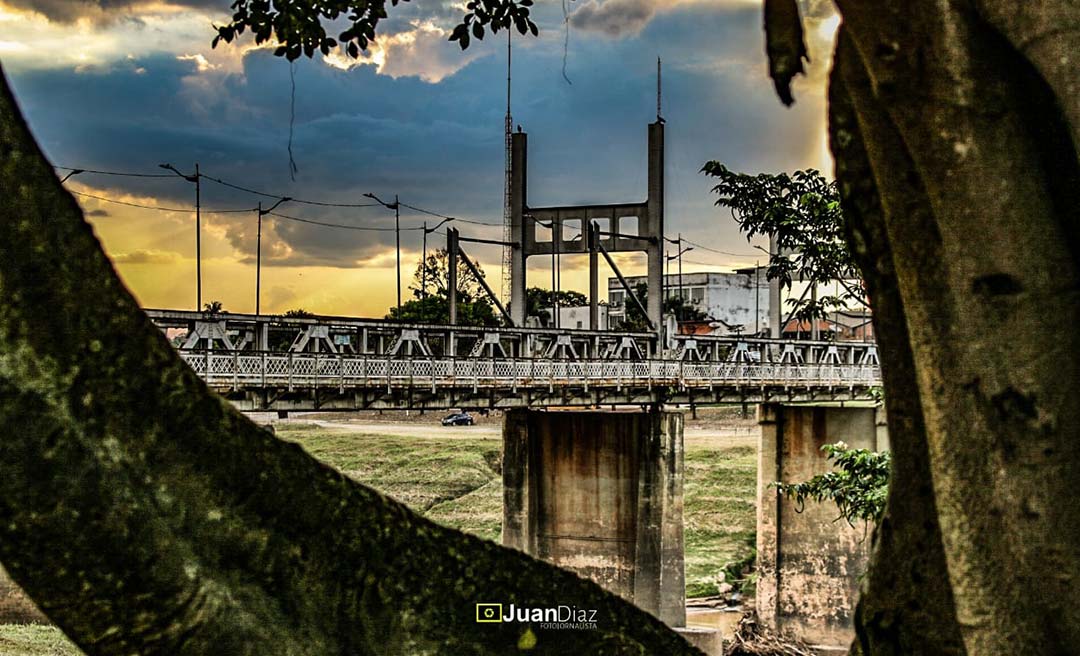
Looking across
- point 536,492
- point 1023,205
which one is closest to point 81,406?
point 1023,205

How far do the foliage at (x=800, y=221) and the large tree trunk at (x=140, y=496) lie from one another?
9430 mm

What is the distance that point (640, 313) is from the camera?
55.2 m

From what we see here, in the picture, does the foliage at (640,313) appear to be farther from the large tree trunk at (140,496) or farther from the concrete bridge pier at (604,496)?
the large tree trunk at (140,496)

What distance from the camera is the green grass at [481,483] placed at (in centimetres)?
3747

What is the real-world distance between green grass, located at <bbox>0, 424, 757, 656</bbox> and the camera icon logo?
30365 mm

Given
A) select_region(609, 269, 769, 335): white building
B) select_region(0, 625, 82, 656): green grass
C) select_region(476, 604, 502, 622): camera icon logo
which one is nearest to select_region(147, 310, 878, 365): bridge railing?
select_region(0, 625, 82, 656): green grass

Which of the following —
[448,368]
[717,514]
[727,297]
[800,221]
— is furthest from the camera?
[727,297]

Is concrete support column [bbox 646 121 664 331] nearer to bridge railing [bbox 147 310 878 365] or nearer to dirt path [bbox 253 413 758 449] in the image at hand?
bridge railing [bbox 147 310 878 365]

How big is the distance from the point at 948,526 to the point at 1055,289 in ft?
2.26

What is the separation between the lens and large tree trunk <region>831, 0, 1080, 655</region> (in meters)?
3.04

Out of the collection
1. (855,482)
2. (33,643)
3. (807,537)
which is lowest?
(807,537)

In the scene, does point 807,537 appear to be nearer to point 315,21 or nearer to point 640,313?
point 315,21

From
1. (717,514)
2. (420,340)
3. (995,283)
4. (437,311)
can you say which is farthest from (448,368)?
(437,311)

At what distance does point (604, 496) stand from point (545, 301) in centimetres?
4495
